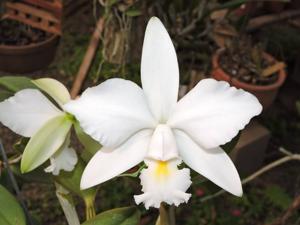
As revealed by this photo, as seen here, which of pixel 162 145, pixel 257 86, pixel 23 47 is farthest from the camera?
pixel 23 47

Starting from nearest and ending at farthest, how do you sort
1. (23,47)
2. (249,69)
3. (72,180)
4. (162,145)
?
(162,145), (72,180), (249,69), (23,47)

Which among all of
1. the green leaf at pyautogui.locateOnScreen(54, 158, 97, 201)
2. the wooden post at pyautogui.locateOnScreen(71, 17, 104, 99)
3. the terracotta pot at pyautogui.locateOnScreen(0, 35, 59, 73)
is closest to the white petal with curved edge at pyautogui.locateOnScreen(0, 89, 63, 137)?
the green leaf at pyautogui.locateOnScreen(54, 158, 97, 201)

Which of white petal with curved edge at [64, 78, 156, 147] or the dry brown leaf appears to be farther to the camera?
the dry brown leaf

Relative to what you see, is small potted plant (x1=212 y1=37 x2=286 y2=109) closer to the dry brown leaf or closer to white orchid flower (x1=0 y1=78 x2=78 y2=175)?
the dry brown leaf

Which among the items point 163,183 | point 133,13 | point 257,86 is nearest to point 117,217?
point 163,183

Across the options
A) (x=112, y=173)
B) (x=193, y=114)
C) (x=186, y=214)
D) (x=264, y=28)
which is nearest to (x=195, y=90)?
(x=193, y=114)

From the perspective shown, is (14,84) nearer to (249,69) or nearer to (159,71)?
(159,71)

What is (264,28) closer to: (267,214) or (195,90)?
(267,214)
